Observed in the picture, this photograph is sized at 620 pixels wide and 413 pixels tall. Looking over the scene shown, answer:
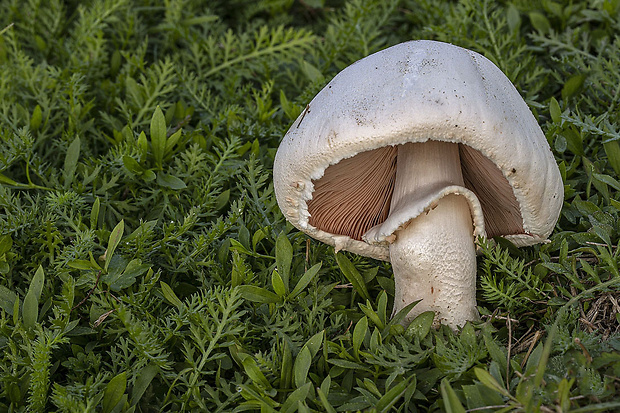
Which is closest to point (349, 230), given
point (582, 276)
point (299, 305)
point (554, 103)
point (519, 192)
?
point (299, 305)

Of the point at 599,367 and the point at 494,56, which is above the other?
the point at 494,56

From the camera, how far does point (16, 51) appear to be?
136 inches

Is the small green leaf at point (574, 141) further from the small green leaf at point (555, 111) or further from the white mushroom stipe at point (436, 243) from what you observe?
the white mushroom stipe at point (436, 243)

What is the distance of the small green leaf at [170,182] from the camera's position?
280 cm

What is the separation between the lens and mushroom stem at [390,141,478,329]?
2193mm

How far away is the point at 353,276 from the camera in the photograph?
245 centimetres

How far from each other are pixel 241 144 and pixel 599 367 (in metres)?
1.98

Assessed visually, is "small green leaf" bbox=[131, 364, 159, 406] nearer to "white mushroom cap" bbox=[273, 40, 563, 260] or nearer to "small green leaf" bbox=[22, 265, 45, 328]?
"small green leaf" bbox=[22, 265, 45, 328]

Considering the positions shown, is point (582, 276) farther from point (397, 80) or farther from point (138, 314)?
point (138, 314)

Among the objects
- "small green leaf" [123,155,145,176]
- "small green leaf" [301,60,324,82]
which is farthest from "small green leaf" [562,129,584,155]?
"small green leaf" [123,155,145,176]

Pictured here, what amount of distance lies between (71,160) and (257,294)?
4.27 ft

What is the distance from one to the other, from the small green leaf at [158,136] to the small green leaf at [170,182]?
0.07 meters

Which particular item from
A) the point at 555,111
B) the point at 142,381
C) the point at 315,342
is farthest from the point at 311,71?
the point at 142,381

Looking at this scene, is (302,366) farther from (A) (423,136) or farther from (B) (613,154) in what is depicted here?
(B) (613,154)
